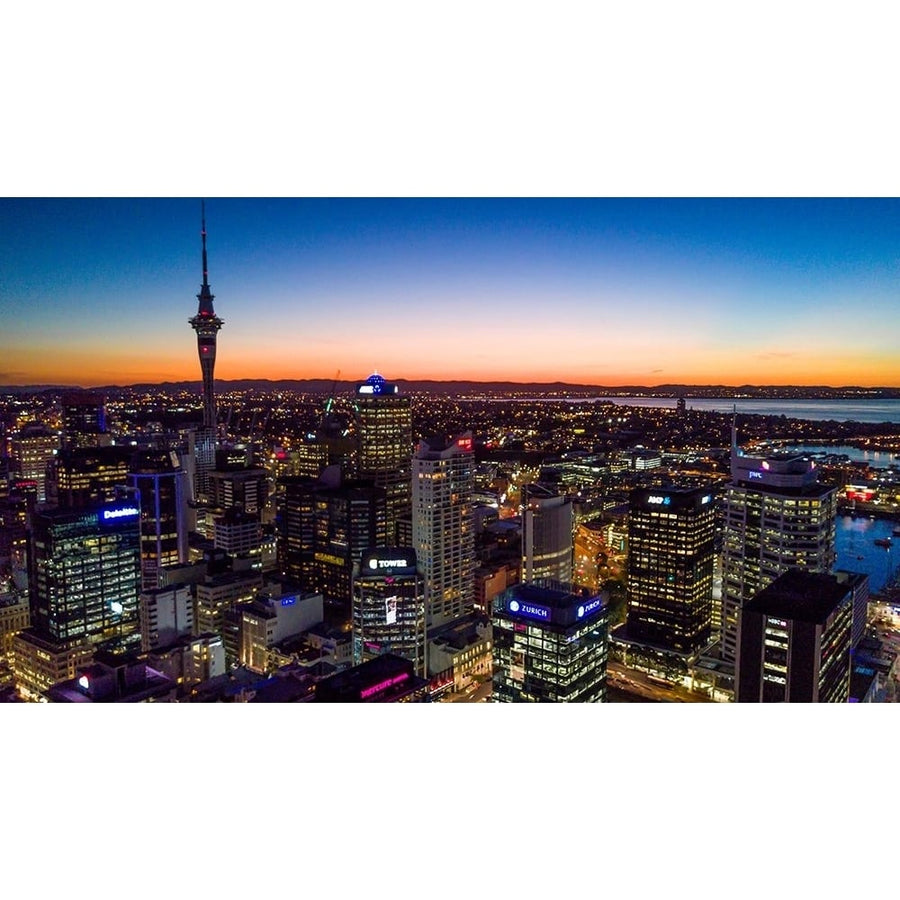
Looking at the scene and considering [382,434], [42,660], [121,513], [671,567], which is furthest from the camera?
[382,434]

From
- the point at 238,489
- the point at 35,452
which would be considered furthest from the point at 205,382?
the point at 238,489

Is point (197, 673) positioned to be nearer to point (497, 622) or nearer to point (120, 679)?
point (120, 679)

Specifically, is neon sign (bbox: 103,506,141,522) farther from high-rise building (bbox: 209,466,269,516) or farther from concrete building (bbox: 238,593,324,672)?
high-rise building (bbox: 209,466,269,516)

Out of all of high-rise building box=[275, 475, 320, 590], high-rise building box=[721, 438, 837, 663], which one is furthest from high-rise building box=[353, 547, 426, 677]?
high-rise building box=[275, 475, 320, 590]

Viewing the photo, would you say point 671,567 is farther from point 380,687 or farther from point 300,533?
point 300,533

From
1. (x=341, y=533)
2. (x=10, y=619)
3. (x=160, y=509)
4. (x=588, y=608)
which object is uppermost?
(x=588, y=608)

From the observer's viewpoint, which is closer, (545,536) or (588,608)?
(588,608)
